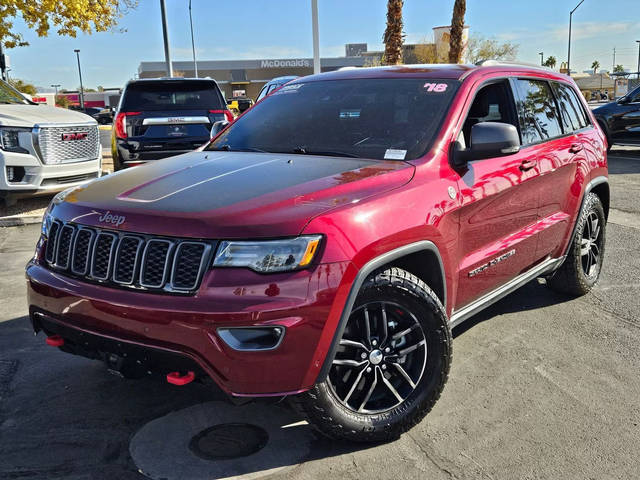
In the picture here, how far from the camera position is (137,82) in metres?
9.44

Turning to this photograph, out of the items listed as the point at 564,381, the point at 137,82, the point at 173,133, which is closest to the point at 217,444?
the point at 564,381

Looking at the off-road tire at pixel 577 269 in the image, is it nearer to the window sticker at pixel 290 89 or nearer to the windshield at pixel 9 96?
the window sticker at pixel 290 89

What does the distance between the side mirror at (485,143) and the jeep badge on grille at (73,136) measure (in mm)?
7143

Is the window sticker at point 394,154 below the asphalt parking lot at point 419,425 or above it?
above

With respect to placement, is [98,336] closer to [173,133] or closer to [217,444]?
[217,444]

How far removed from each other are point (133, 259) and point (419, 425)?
1666mm

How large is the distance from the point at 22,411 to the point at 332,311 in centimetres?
192

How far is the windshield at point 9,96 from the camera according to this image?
955cm

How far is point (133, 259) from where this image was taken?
2.78 metres

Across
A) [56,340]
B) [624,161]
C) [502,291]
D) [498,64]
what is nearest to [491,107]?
[498,64]

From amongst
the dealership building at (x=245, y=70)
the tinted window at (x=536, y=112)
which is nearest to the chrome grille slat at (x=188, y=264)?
the tinted window at (x=536, y=112)

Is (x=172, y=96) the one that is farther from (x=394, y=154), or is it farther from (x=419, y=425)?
(x=419, y=425)

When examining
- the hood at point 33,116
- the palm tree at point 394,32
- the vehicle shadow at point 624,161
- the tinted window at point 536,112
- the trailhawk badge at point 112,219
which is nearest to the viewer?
the trailhawk badge at point 112,219

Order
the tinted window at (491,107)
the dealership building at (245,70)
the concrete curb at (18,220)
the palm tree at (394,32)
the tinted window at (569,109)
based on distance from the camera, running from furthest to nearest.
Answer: the dealership building at (245,70), the palm tree at (394,32), the concrete curb at (18,220), the tinted window at (569,109), the tinted window at (491,107)
